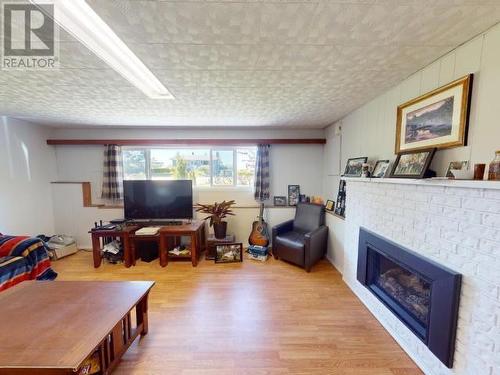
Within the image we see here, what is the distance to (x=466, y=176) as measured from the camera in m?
1.25

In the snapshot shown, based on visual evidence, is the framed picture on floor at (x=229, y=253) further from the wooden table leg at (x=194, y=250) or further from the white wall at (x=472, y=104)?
the white wall at (x=472, y=104)

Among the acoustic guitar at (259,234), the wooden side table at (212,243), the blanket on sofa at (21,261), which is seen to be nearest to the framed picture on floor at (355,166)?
the acoustic guitar at (259,234)

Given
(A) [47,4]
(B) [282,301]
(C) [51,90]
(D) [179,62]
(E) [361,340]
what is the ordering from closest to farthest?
(A) [47,4] < (D) [179,62] < (E) [361,340] < (C) [51,90] < (B) [282,301]

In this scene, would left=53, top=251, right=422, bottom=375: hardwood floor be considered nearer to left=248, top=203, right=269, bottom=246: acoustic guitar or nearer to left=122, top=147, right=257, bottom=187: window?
left=248, top=203, right=269, bottom=246: acoustic guitar

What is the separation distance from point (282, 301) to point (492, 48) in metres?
2.52

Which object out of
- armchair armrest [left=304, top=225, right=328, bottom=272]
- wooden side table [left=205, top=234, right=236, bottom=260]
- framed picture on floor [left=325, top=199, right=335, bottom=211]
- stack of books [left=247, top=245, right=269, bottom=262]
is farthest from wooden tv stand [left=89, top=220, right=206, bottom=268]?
framed picture on floor [left=325, top=199, right=335, bottom=211]

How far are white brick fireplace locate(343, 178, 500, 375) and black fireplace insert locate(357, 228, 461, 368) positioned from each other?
0.05 m

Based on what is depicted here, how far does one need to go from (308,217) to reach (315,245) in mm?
570

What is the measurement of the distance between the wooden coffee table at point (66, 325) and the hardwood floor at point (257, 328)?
0.28 m

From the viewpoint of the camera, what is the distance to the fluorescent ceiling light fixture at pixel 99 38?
1.05 m

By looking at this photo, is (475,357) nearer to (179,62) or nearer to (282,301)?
(282,301)

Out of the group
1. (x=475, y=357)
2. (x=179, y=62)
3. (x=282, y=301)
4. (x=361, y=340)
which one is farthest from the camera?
(x=282, y=301)

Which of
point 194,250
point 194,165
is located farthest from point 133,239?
point 194,165

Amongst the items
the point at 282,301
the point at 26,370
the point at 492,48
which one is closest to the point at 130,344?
the point at 26,370
